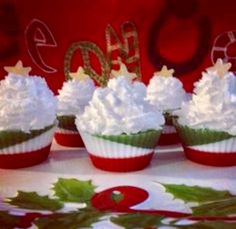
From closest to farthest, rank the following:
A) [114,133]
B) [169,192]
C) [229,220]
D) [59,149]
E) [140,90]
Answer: [229,220]
[169,192]
[114,133]
[140,90]
[59,149]

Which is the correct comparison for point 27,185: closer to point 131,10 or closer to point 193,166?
point 193,166

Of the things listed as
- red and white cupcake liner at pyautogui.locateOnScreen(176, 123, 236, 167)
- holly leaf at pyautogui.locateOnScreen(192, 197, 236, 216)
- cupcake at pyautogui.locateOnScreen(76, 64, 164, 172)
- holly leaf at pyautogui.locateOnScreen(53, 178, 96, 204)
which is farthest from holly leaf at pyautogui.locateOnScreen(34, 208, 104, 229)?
red and white cupcake liner at pyautogui.locateOnScreen(176, 123, 236, 167)

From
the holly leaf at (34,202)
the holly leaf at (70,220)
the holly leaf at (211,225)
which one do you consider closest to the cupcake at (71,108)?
the holly leaf at (34,202)

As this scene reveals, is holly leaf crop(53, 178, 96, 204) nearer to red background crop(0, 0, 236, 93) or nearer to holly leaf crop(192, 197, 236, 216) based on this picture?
holly leaf crop(192, 197, 236, 216)

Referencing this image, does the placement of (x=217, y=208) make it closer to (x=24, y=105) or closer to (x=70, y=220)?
(x=70, y=220)

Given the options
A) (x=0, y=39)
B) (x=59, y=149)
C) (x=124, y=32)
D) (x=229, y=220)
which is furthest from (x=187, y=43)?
(x=229, y=220)
